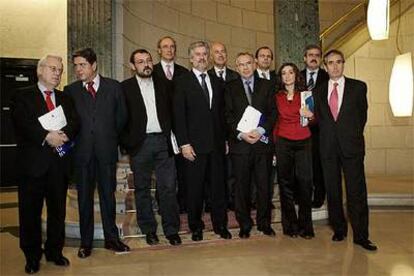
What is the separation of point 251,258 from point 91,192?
125 centimetres

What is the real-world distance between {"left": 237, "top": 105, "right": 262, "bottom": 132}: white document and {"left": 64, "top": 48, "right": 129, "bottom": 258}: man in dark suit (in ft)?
3.01

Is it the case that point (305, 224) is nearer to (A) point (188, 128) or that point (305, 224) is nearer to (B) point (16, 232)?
(A) point (188, 128)

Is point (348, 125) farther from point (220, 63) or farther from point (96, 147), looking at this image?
point (96, 147)

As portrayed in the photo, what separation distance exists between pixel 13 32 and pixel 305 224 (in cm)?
534

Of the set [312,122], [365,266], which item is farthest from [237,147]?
[365,266]

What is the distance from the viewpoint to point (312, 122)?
3.74 metres

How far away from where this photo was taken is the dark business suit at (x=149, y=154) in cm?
346

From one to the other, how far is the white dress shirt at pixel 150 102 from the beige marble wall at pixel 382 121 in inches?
172

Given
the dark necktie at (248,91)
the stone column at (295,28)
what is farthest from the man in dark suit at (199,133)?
the stone column at (295,28)

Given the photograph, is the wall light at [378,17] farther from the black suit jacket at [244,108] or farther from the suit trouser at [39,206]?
the suit trouser at [39,206]

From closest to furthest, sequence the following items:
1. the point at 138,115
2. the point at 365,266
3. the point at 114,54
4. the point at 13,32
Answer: the point at 365,266
the point at 138,115
the point at 114,54
the point at 13,32

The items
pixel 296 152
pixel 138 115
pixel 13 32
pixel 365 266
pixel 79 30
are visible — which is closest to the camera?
pixel 365 266

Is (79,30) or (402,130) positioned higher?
(79,30)

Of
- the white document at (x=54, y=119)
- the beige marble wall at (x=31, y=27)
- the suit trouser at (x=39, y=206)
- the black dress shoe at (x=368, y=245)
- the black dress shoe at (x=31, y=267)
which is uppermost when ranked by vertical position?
the beige marble wall at (x=31, y=27)
